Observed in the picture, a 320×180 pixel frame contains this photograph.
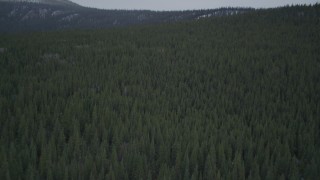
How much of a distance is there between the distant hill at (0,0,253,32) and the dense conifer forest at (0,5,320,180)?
86533mm

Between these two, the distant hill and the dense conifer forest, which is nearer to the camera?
the dense conifer forest

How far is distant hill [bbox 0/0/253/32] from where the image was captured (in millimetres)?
133000

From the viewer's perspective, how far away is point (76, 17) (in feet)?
518

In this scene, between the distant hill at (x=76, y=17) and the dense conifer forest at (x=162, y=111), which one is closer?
the dense conifer forest at (x=162, y=111)

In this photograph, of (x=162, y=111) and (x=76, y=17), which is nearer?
(x=162, y=111)

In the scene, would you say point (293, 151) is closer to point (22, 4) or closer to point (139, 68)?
point (139, 68)

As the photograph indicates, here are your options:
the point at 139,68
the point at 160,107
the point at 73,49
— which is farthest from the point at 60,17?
the point at 160,107

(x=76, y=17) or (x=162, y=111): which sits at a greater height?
(x=76, y=17)

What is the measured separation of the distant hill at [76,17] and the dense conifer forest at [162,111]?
8653cm

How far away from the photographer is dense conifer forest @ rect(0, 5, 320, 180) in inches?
529

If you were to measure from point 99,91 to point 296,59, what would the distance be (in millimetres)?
21429

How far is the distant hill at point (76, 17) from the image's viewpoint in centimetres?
13300

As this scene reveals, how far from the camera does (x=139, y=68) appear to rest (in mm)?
33750

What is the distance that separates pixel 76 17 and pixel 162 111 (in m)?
147
